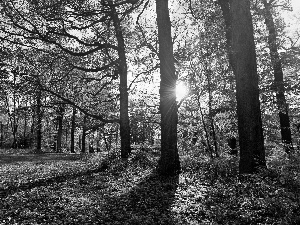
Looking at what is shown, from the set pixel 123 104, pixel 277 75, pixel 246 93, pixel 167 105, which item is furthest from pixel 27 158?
pixel 246 93

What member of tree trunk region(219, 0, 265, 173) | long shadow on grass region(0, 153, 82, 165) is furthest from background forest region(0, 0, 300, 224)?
long shadow on grass region(0, 153, 82, 165)

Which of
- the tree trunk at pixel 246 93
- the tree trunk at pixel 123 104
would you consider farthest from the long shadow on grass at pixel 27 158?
the tree trunk at pixel 246 93

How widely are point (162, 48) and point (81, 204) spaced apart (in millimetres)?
6673

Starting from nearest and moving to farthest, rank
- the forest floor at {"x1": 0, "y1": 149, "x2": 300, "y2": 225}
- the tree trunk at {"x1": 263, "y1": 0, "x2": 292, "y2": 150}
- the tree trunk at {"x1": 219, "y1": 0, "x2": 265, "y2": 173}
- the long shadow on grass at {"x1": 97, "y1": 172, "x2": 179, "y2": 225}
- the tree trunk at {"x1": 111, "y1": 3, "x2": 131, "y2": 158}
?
1. the forest floor at {"x1": 0, "y1": 149, "x2": 300, "y2": 225}
2. the long shadow on grass at {"x1": 97, "y1": 172, "x2": 179, "y2": 225}
3. the tree trunk at {"x1": 219, "y1": 0, "x2": 265, "y2": 173}
4. the tree trunk at {"x1": 263, "y1": 0, "x2": 292, "y2": 150}
5. the tree trunk at {"x1": 111, "y1": 3, "x2": 131, "y2": 158}

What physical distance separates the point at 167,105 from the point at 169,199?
4133 mm

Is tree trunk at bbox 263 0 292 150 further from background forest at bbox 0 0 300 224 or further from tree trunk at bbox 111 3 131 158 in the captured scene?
tree trunk at bbox 111 3 131 158

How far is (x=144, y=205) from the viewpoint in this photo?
691cm

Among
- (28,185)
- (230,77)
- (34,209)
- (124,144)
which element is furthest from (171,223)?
(124,144)

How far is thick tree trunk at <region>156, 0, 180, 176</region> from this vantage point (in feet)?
34.0

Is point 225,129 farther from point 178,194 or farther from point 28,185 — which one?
point 28,185

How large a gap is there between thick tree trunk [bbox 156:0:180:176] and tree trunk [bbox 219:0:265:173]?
2807 mm

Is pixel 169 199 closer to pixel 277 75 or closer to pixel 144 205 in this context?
pixel 144 205

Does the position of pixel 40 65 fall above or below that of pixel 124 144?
above

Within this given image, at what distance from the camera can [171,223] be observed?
5539 millimetres
